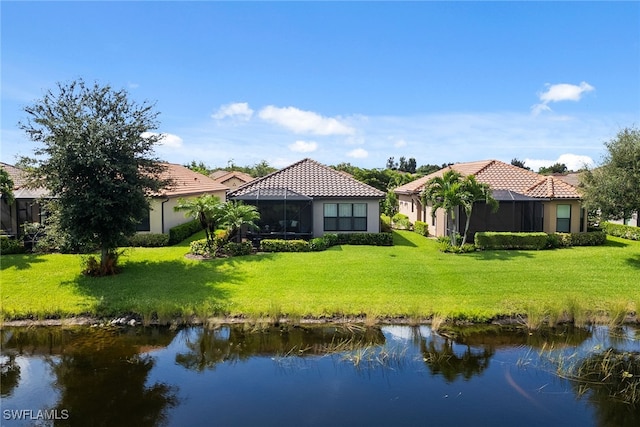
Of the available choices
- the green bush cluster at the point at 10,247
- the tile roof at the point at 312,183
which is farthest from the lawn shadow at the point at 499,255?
the green bush cluster at the point at 10,247

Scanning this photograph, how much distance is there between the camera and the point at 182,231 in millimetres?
24844

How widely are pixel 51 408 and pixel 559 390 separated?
1027cm

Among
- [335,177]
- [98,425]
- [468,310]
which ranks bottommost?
[98,425]

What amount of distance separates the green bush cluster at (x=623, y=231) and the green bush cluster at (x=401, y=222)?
13.3m

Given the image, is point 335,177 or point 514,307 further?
point 335,177

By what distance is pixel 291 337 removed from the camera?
463 inches

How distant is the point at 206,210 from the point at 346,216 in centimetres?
830

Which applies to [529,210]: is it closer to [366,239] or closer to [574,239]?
[574,239]

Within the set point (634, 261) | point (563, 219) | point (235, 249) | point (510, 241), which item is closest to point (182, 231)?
point (235, 249)

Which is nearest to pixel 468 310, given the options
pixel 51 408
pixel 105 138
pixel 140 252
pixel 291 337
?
pixel 291 337

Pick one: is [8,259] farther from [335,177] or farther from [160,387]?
[335,177]

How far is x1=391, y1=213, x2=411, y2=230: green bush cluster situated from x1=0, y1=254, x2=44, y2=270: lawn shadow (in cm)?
2329

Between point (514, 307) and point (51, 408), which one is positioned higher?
point (514, 307)

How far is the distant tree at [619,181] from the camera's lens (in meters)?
18.3
